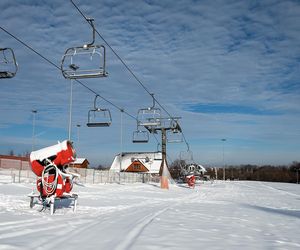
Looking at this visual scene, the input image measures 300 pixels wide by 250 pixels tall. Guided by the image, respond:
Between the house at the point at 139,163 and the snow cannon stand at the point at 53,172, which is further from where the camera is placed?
the house at the point at 139,163

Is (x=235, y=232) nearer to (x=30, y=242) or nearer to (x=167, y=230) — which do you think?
(x=167, y=230)

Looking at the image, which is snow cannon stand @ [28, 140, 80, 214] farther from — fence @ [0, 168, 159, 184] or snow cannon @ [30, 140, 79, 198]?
fence @ [0, 168, 159, 184]

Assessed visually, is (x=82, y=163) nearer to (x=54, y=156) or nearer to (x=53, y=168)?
(x=54, y=156)

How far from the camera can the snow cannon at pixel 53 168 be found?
12.3 meters

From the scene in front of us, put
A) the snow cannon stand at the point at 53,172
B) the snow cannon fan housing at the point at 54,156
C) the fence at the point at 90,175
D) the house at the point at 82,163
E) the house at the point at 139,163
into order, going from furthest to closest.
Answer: the house at the point at 82,163, the house at the point at 139,163, the fence at the point at 90,175, the snow cannon fan housing at the point at 54,156, the snow cannon stand at the point at 53,172

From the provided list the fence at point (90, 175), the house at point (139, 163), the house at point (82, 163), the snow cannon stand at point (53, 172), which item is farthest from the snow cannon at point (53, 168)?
the house at point (82, 163)

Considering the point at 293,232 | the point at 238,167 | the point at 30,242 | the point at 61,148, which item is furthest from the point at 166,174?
the point at 238,167

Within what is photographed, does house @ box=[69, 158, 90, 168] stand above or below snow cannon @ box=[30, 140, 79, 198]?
above

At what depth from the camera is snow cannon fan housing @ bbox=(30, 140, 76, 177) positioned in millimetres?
12695

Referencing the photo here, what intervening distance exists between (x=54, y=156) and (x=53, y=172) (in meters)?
0.53

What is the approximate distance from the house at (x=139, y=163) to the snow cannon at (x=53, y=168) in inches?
3040

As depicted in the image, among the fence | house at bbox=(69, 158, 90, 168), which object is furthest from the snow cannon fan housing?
house at bbox=(69, 158, 90, 168)

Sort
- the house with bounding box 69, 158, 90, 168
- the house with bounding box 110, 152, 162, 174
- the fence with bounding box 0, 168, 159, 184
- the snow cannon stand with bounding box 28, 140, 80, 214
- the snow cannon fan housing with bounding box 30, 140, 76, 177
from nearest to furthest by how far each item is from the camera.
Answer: the snow cannon stand with bounding box 28, 140, 80, 214 → the snow cannon fan housing with bounding box 30, 140, 76, 177 → the fence with bounding box 0, 168, 159, 184 → the house with bounding box 110, 152, 162, 174 → the house with bounding box 69, 158, 90, 168

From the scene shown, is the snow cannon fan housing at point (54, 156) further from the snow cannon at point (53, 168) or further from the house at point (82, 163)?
the house at point (82, 163)
